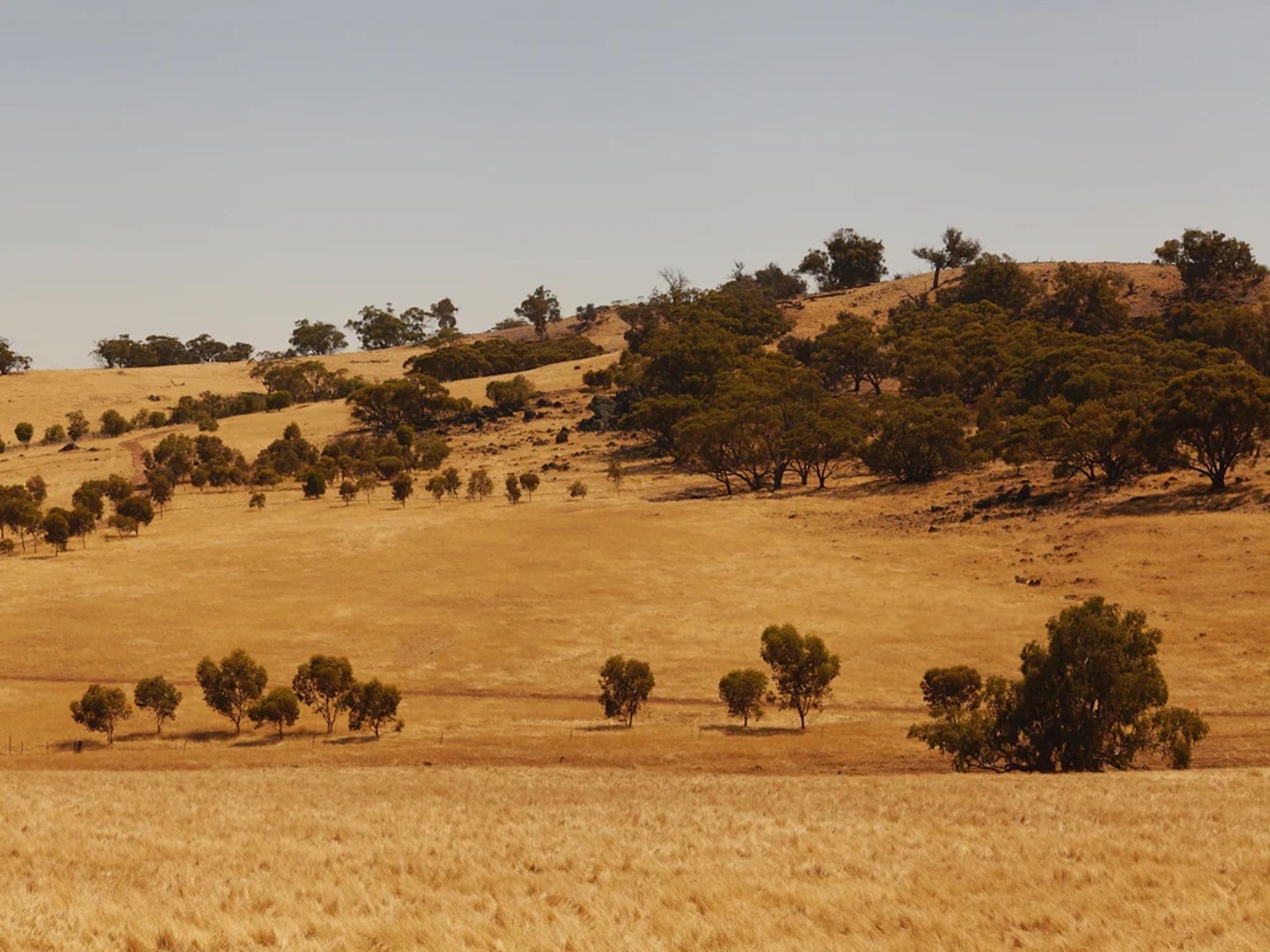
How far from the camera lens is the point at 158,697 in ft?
164

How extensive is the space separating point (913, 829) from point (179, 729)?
124 feet

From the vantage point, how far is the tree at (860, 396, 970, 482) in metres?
106

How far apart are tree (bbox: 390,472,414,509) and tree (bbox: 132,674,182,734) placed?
5994 cm

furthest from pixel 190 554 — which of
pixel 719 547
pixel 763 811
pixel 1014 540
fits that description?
pixel 763 811

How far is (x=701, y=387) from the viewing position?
479 feet

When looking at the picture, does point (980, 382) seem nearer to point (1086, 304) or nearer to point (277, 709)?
point (1086, 304)

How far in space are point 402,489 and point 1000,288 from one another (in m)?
114

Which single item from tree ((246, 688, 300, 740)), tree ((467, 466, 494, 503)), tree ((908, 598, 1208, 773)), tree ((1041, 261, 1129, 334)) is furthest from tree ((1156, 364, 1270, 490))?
tree ((1041, 261, 1129, 334))

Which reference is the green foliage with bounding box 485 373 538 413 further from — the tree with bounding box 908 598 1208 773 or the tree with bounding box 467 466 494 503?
the tree with bounding box 908 598 1208 773

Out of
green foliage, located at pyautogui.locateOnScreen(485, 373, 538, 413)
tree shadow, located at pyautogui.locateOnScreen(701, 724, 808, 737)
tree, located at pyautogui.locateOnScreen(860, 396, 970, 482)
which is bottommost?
tree shadow, located at pyautogui.locateOnScreen(701, 724, 808, 737)

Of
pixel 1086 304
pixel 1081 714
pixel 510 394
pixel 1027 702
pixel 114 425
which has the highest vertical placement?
pixel 1086 304

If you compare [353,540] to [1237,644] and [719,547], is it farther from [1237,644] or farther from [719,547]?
[1237,644]

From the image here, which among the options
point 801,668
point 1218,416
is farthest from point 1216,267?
point 801,668

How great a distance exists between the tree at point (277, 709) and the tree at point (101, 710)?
5.35m
